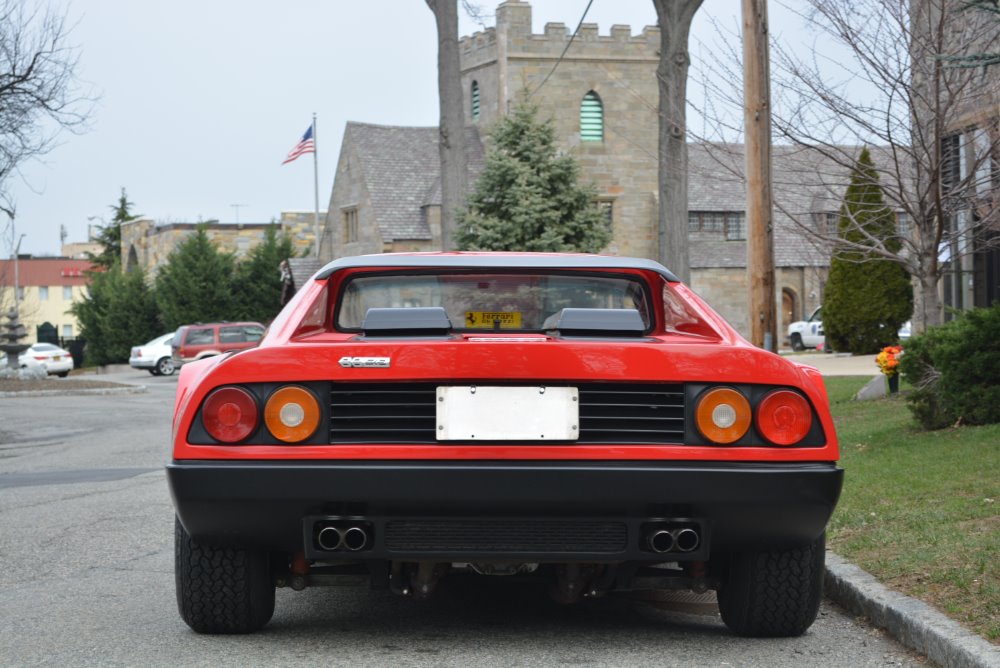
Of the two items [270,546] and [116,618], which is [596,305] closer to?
[270,546]

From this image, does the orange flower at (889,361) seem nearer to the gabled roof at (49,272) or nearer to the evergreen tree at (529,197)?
the evergreen tree at (529,197)

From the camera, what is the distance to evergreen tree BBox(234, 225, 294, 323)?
5838 centimetres

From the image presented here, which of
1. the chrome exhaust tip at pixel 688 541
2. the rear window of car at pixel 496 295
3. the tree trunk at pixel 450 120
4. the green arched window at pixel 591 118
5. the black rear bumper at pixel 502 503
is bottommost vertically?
the chrome exhaust tip at pixel 688 541

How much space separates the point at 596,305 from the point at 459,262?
736mm

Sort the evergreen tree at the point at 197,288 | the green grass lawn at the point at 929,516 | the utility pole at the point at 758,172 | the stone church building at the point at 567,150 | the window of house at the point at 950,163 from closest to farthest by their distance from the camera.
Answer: the green grass lawn at the point at 929,516
the utility pole at the point at 758,172
the window of house at the point at 950,163
the stone church building at the point at 567,150
the evergreen tree at the point at 197,288

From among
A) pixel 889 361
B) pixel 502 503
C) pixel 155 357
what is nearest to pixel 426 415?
pixel 502 503

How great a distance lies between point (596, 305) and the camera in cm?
587

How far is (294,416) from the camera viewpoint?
4410 millimetres

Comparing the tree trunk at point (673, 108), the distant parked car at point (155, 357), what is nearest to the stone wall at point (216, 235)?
the distant parked car at point (155, 357)

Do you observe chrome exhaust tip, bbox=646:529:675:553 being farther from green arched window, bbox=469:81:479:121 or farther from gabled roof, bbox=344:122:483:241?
green arched window, bbox=469:81:479:121

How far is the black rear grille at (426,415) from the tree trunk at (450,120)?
65.8 ft

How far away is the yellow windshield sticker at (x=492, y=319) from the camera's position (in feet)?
19.4

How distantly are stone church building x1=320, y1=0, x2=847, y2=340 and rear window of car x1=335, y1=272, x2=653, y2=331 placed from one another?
47566 mm

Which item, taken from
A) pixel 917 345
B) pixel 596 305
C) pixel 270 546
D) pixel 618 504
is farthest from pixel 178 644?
pixel 917 345
